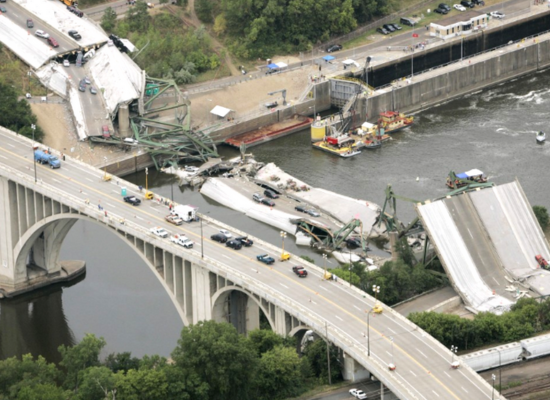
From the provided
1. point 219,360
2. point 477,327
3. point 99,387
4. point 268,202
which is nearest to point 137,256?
point 268,202

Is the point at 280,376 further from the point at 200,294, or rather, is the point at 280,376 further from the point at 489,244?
the point at 489,244

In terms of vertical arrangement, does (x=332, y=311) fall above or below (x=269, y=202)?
above

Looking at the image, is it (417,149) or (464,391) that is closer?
(464,391)

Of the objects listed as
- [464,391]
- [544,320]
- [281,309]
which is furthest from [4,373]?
[544,320]

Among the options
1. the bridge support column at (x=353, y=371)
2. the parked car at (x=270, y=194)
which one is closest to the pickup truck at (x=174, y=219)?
Result: the bridge support column at (x=353, y=371)

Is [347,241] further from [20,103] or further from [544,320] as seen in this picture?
[20,103]

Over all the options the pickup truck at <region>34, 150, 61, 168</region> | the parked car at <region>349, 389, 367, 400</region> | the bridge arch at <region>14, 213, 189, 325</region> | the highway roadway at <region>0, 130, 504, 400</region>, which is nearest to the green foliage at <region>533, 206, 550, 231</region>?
the highway roadway at <region>0, 130, 504, 400</region>

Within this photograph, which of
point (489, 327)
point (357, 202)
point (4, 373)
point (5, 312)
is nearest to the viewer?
point (4, 373)
